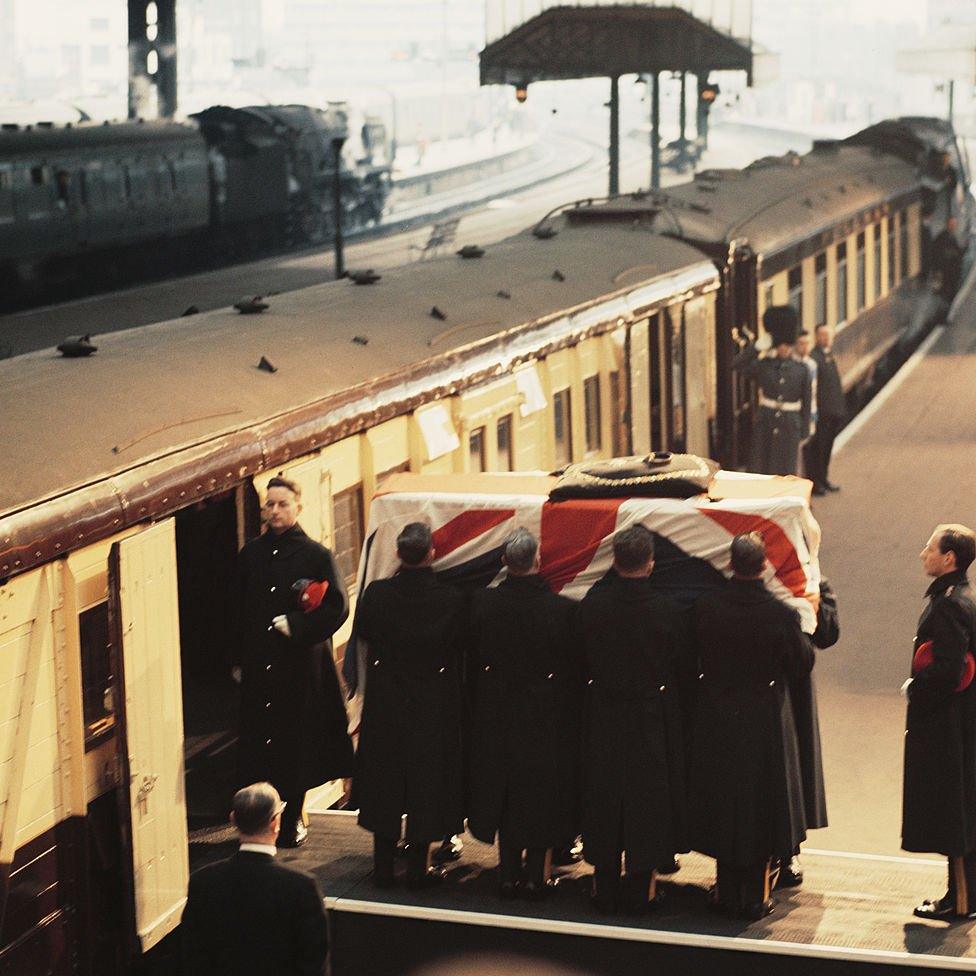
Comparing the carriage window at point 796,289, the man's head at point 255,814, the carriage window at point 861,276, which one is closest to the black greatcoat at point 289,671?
the man's head at point 255,814

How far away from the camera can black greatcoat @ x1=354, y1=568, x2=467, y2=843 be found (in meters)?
7.50

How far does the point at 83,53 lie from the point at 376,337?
17454 cm

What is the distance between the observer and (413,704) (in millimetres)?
7574

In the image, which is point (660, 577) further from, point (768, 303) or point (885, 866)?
point (768, 303)

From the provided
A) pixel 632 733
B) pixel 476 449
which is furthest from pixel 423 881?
pixel 476 449

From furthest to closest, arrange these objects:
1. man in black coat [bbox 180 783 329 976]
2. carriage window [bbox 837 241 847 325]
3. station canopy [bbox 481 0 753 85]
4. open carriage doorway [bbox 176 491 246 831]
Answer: station canopy [bbox 481 0 753 85] → carriage window [bbox 837 241 847 325] → open carriage doorway [bbox 176 491 246 831] → man in black coat [bbox 180 783 329 976]

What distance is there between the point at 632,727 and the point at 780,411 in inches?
388

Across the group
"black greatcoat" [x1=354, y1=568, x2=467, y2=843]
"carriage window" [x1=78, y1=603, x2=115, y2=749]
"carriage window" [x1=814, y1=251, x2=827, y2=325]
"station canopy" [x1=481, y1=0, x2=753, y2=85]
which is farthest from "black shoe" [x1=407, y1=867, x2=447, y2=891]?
"station canopy" [x1=481, y1=0, x2=753, y2=85]

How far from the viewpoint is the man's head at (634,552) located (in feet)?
23.4

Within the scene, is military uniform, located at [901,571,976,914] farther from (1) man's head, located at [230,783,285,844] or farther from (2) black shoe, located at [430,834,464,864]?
(1) man's head, located at [230,783,285,844]

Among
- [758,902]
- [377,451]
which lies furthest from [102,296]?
[758,902]

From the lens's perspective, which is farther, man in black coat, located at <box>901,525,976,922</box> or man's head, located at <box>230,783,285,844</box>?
man in black coat, located at <box>901,525,976,922</box>

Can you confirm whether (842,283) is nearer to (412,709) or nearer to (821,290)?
(821,290)

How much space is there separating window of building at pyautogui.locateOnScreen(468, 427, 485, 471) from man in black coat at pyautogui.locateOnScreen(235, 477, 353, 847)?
295 cm
